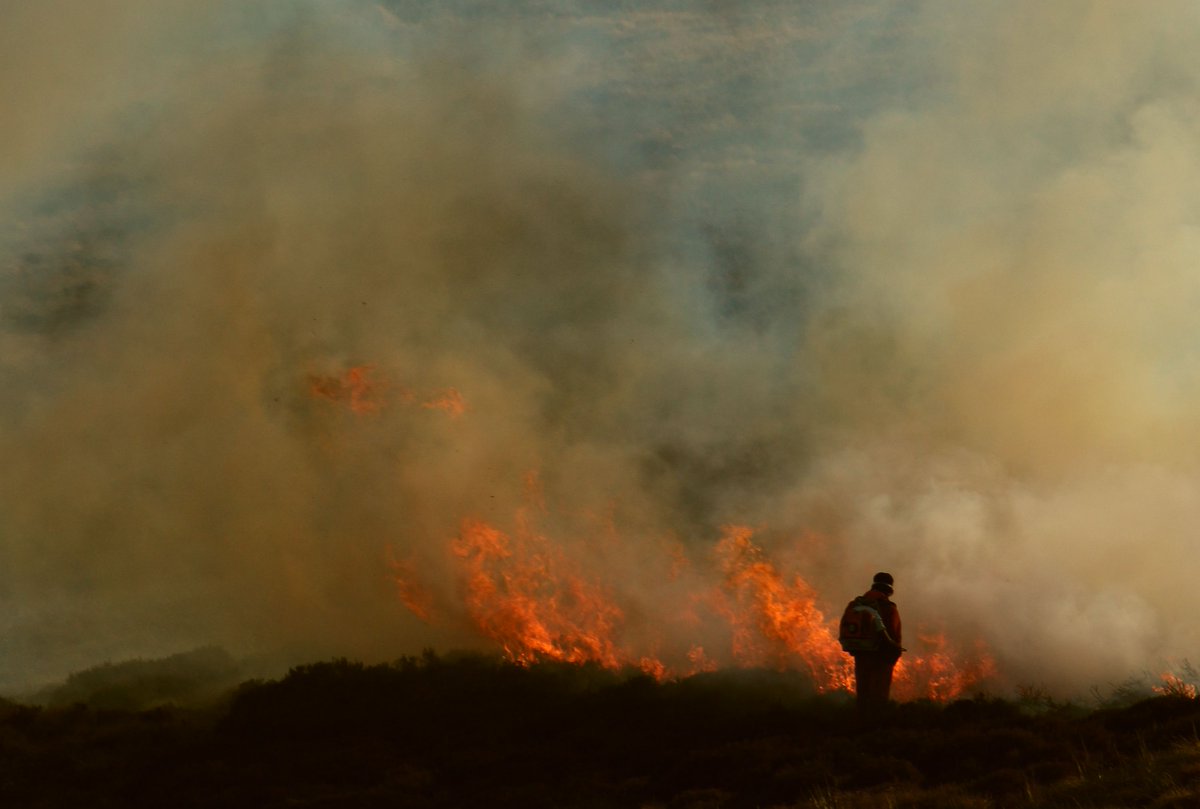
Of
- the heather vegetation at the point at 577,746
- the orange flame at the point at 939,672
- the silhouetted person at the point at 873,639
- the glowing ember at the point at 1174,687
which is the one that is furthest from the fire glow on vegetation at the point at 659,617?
the silhouetted person at the point at 873,639

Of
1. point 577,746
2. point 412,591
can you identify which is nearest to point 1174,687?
point 577,746

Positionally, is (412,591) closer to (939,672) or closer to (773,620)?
(773,620)

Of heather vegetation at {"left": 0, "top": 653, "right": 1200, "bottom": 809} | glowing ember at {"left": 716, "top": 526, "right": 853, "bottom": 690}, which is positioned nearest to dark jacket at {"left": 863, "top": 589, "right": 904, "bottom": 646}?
heather vegetation at {"left": 0, "top": 653, "right": 1200, "bottom": 809}

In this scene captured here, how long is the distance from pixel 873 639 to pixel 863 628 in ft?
0.74

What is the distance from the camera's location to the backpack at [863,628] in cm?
1759

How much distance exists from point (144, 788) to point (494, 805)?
6189 mm

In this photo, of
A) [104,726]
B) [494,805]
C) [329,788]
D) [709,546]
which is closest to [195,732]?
[104,726]

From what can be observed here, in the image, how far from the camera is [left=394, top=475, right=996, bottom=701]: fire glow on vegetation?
2364 centimetres

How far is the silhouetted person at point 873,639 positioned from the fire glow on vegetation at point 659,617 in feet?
14.2

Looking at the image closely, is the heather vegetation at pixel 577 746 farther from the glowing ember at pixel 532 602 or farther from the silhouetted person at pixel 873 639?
the glowing ember at pixel 532 602

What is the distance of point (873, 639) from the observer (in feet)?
57.9

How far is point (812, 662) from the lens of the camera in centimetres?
2398

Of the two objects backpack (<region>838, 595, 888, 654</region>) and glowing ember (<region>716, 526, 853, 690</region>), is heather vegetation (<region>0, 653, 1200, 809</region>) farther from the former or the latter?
backpack (<region>838, 595, 888, 654</region>)

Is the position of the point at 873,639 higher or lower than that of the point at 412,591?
lower
